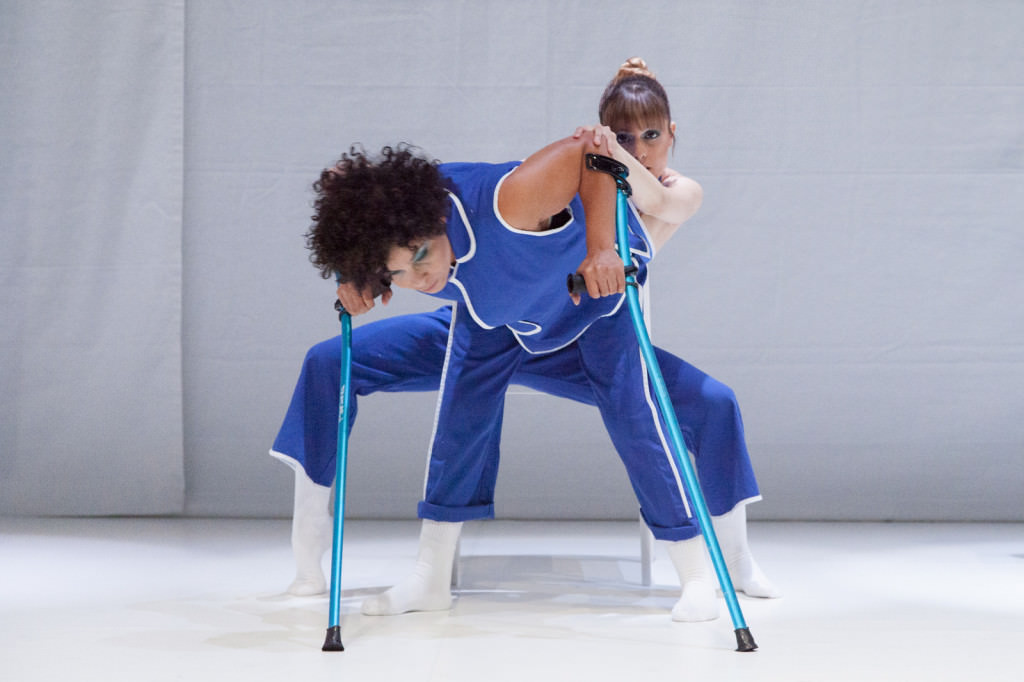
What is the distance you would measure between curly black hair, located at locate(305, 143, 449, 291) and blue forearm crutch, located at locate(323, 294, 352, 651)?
32cm

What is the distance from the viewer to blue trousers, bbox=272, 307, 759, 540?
224 cm

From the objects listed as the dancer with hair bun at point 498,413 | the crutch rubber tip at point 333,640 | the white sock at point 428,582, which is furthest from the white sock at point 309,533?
the crutch rubber tip at point 333,640

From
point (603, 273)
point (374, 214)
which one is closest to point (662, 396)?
point (603, 273)

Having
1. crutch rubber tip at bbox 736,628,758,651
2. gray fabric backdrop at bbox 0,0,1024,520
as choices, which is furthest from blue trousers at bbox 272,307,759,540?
gray fabric backdrop at bbox 0,0,1024,520

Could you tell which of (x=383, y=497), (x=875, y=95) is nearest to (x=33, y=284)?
(x=383, y=497)

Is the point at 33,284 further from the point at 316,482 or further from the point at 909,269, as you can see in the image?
the point at 909,269

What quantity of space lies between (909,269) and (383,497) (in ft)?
6.32

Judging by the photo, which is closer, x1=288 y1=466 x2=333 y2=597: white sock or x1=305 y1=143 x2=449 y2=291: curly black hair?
x1=305 y1=143 x2=449 y2=291: curly black hair

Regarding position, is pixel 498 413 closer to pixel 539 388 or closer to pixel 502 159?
pixel 539 388

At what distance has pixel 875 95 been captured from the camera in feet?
11.8

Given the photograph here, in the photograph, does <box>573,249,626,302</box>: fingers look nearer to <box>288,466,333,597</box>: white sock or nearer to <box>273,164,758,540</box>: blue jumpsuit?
<box>273,164,758,540</box>: blue jumpsuit

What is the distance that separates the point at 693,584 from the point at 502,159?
1803 mm

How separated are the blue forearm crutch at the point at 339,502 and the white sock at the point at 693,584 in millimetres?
680

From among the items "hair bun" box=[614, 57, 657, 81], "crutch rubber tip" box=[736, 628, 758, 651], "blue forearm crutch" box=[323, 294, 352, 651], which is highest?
"hair bun" box=[614, 57, 657, 81]
